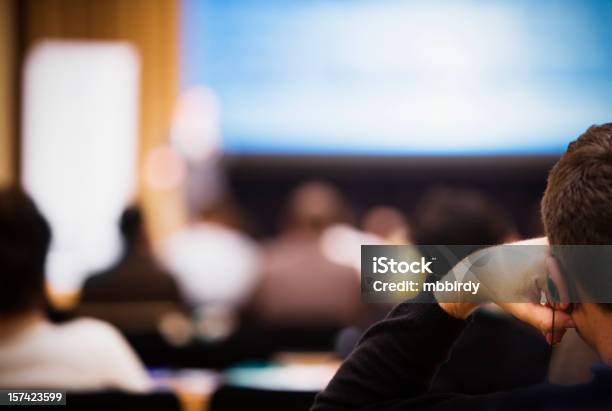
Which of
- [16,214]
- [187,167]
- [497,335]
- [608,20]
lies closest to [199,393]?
[16,214]

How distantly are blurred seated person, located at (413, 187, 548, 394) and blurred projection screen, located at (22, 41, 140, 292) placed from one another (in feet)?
14.8

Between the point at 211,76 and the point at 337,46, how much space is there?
2.99 ft

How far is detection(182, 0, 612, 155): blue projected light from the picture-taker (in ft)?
18.2

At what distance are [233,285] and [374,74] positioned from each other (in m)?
2.23

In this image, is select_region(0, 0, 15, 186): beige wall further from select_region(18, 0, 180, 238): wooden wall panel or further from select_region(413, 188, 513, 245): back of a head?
select_region(413, 188, 513, 245): back of a head

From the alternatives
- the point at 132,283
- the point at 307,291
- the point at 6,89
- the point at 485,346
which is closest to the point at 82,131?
the point at 6,89

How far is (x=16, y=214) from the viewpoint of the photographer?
1.68 meters

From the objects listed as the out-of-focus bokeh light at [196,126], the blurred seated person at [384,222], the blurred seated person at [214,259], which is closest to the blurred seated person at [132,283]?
the blurred seated person at [214,259]

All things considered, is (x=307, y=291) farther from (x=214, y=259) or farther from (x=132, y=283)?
(x=214, y=259)

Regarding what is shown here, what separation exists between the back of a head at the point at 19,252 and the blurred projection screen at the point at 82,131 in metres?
4.25

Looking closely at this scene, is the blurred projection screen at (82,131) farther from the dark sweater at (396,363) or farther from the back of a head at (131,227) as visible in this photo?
the dark sweater at (396,363)

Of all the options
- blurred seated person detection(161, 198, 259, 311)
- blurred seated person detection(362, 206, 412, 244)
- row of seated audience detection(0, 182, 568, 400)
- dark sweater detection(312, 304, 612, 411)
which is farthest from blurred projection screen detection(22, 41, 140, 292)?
dark sweater detection(312, 304, 612, 411)

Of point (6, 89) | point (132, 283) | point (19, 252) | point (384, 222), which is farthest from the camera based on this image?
point (6, 89)

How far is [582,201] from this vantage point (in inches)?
36.8
